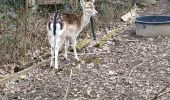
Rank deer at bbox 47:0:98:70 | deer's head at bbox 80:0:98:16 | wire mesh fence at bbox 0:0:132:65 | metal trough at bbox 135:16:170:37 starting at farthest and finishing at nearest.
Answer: metal trough at bbox 135:16:170:37
deer's head at bbox 80:0:98:16
wire mesh fence at bbox 0:0:132:65
deer at bbox 47:0:98:70

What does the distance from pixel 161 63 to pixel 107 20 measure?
10.5ft

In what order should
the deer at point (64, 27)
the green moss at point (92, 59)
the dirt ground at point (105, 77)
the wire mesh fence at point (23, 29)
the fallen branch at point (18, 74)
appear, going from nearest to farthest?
1. the dirt ground at point (105, 77)
2. the fallen branch at point (18, 74)
3. the deer at point (64, 27)
4. the wire mesh fence at point (23, 29)
5. the green moss at point (92, 59)

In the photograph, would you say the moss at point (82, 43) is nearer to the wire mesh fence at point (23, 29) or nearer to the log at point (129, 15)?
the wire mesh fence at point (23, 29)

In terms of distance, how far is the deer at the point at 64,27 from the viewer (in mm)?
7113

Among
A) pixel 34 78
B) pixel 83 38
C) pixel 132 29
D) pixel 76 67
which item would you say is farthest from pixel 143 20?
pixel 34 78

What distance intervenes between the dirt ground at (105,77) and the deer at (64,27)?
0.28m

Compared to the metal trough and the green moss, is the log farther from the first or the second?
the green moss

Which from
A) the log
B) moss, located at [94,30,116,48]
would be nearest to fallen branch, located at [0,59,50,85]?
moss, located at [94,30,116,48]

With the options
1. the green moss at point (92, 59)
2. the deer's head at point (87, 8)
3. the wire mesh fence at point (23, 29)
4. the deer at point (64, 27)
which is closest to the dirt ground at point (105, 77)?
the green moss at point (92, 59)

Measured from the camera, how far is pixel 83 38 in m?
9.38

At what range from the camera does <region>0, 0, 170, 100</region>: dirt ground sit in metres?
6.00

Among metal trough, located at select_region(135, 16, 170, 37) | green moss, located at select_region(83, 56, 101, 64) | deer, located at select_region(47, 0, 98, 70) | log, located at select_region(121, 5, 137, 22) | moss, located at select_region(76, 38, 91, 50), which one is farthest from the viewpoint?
log, located at select_region(121, 5, 137, 22)

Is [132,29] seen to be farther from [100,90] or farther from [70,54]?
[100,90]

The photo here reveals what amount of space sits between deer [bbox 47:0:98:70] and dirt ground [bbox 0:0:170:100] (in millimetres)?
278
